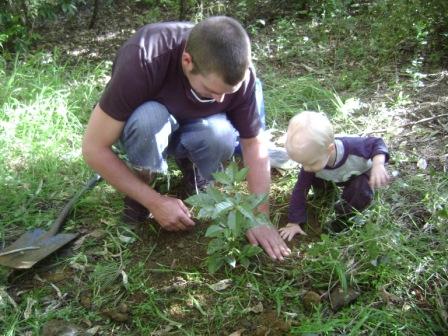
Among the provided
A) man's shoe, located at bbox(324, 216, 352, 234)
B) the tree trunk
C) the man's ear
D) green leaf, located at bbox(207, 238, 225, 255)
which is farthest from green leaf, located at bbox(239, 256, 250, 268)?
the tree trunk

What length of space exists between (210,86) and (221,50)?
158 millimetres

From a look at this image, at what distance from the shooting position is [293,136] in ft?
6.68

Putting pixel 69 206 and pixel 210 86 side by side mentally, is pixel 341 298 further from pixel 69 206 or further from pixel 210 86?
pixel 69 206

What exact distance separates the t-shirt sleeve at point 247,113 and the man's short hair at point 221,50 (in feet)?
1.25

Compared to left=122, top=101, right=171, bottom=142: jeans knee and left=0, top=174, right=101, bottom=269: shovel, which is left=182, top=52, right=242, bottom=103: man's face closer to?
left=122, top=101, right=171, bottom=142: jeans knee

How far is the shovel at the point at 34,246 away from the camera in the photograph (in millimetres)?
2125

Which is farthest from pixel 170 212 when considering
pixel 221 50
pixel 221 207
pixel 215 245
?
pixel 221 50

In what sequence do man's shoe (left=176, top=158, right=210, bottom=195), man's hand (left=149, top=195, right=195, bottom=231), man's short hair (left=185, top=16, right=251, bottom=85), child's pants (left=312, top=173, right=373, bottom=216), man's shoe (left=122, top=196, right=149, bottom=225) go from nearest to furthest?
man's short hair (left=185, top=16, right=251, bottom=85) < man's hand (left=149, top=195, right=195, bottom=231) < child's pants (left=312, top=173, right=373, bottom=216) < man's shoe (left=122, top=196, right=149, bottom=225) < man's shoe (left=176, top=158, right=210, bottom=195)

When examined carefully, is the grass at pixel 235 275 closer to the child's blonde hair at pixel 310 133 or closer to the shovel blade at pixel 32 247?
the shovel blade at pixel 32 247

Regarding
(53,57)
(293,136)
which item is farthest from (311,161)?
(53,57)

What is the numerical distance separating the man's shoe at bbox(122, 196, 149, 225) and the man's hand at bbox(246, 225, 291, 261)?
1.77 feet

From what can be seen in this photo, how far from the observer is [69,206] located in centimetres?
253

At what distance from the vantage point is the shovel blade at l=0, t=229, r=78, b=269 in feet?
6.97

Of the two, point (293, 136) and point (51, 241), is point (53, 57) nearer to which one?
point (51, 241)
